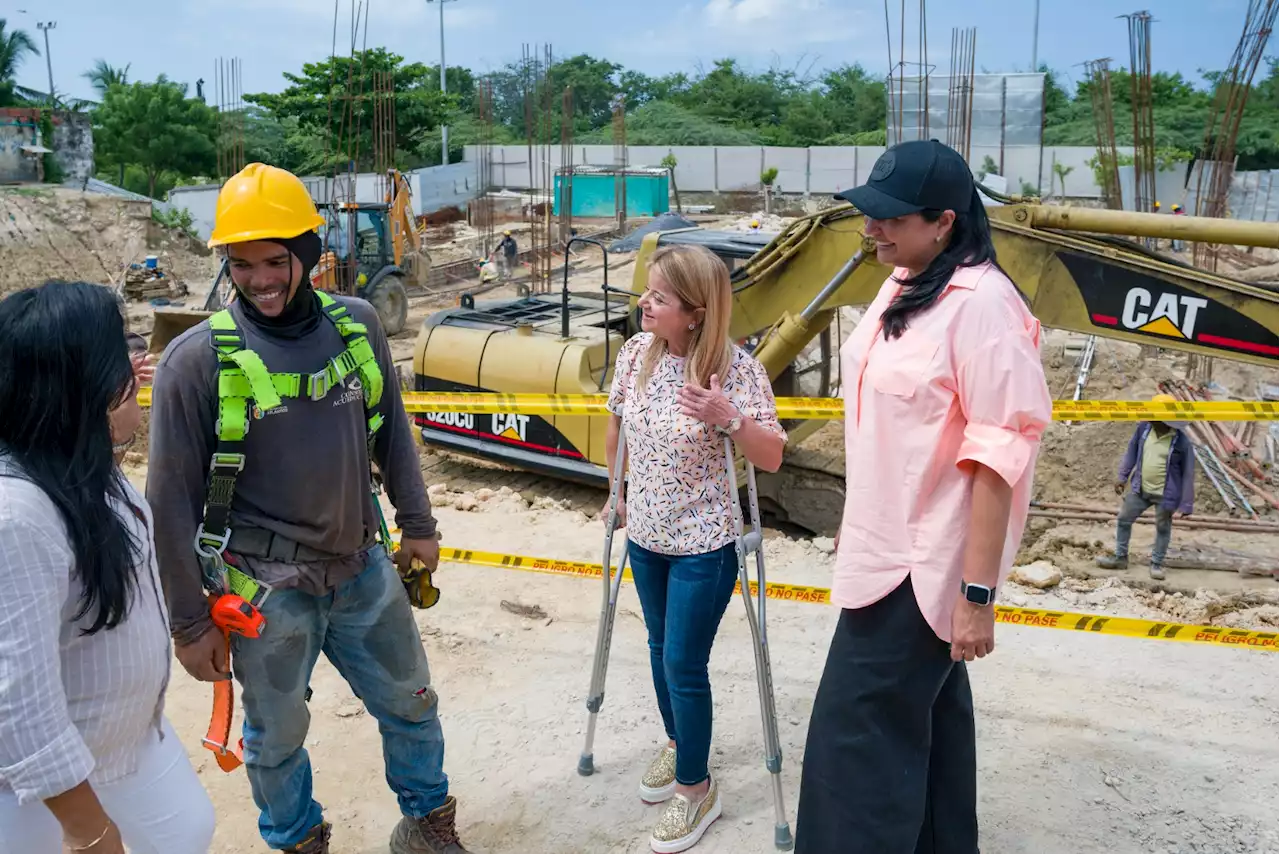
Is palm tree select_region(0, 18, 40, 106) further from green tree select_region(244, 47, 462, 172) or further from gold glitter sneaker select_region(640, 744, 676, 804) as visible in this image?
gold glitter sneaker select_region(640, 744, 676, 804)

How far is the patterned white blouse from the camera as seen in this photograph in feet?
10.8

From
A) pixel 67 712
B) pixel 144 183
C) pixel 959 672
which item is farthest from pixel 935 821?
pixel 144 183

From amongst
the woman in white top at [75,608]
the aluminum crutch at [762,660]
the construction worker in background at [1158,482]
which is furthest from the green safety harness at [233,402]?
the construction worker in background at [1158,482]

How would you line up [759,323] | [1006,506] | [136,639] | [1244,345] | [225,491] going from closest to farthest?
[136,639]
[1006,506]
[225,491]
[1244,345]
[759,323]

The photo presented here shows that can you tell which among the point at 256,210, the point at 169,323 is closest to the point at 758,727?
the point at 256,210

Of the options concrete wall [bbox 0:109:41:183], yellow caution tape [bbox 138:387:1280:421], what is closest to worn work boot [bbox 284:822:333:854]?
yellow caution tape [bbox 138:387:1280:421]

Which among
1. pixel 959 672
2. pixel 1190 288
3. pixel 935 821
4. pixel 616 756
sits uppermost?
pixel 1190 288

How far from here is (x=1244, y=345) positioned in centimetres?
539

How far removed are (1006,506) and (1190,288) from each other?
3726 millimetres

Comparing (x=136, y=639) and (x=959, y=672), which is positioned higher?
(x=136, y=639)

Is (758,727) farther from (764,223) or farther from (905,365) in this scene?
(764,223)

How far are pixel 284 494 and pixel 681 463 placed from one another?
1138 mm

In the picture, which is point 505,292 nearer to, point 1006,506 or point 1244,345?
point 1244,345

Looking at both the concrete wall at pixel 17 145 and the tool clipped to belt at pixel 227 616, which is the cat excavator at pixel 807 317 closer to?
the tool clipped to belt at pixel 227 616
